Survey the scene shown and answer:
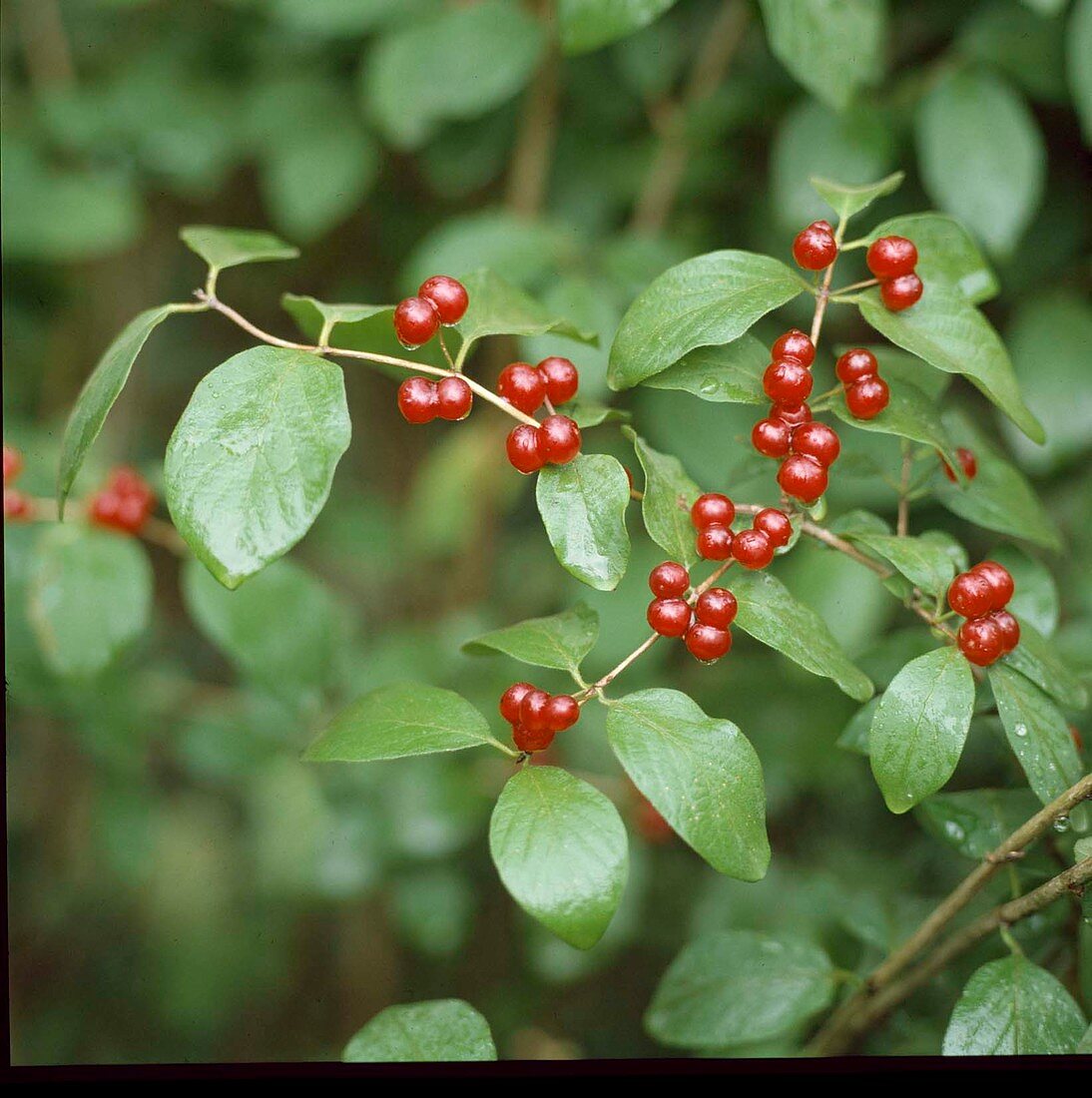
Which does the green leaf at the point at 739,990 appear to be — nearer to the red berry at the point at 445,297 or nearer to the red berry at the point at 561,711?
the red berry at the point at 561,711

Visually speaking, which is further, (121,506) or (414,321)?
(121,506)

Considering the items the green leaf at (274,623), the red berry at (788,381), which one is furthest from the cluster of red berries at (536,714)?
the green leaf at (274,623)

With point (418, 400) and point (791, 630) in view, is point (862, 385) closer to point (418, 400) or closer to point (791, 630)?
point (791, 630)

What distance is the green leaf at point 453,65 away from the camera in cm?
113

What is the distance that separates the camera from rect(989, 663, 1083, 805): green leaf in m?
0.57

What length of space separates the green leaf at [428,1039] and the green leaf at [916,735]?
28cm

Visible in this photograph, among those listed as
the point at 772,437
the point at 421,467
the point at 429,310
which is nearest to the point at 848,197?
the point at 772,437

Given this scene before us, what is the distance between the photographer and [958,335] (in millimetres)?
611

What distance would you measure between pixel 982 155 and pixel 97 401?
2.70 feet

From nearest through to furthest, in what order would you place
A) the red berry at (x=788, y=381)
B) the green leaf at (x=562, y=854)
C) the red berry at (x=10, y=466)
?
1. the green leaf at (x=562, y=854)
2. the red berry at (x=788, y=381)
3. the red berry at (x=10, y=466)

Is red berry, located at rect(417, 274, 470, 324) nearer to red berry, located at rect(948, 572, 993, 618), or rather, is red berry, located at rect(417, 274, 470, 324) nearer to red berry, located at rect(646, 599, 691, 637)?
red berry, located at rect(646, 599, 691, 637)

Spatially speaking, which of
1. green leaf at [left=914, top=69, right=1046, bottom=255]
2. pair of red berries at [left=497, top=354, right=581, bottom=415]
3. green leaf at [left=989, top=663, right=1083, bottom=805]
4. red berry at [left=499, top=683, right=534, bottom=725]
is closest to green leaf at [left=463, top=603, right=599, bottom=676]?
red berry at [left=499, top=683, right=534, bottom=725]

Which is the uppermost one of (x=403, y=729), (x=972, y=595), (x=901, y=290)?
(x=901, y=290)

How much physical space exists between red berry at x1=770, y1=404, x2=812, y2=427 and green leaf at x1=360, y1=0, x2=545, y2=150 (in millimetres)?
684
